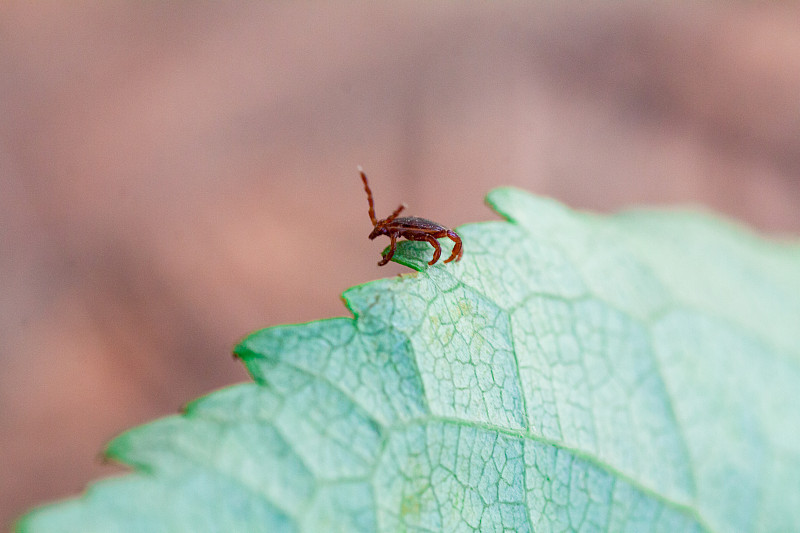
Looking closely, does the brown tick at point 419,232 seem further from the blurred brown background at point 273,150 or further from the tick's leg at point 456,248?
the blurred brown background at point 273,150

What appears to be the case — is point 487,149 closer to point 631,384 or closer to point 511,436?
point 631,384

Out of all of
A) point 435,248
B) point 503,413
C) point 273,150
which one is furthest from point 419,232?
point 273,150

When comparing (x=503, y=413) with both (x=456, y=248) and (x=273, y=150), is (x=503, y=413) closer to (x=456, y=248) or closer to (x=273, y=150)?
(x=456, y=248)

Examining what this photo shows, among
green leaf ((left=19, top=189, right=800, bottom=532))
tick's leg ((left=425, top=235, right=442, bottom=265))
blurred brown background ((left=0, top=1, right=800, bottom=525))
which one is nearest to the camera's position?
green leaf ((left=19, top=189, right=800, bottom=532))

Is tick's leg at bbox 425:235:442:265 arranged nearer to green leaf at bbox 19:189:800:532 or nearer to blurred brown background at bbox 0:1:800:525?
green leaf at bbox 19:189:800:532

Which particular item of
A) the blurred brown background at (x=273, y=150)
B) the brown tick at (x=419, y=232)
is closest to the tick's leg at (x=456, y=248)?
the brown tick at (x=419, y=232)

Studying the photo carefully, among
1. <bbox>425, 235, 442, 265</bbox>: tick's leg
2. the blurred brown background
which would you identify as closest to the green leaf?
<bbox>425, 235, 442, 265</bbox>: tick's leg

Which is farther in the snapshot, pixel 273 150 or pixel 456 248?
pixel 273 150
